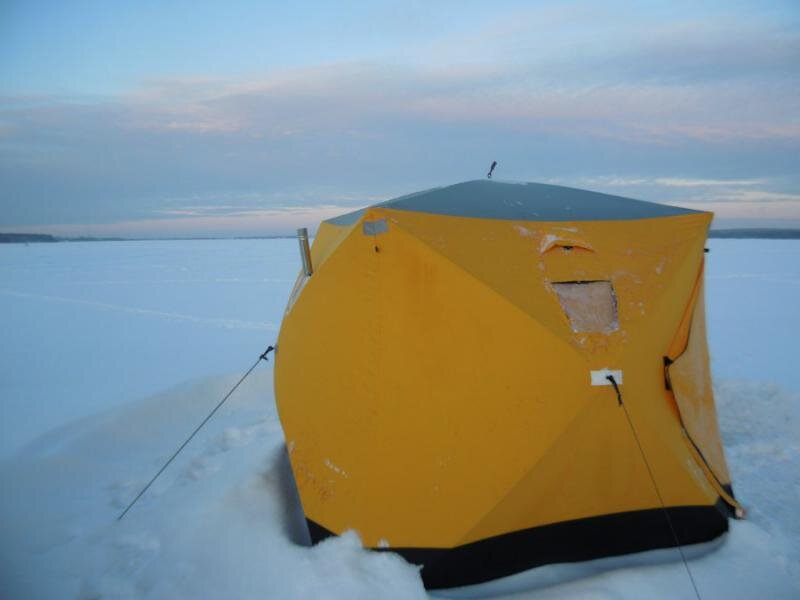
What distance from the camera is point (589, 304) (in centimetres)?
295

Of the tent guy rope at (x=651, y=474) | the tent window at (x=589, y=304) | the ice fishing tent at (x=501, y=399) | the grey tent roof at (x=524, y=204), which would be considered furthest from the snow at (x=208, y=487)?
the grey tent roof at (x=524, y=204)

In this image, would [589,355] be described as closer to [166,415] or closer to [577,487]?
[577,487]

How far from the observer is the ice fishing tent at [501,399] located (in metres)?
2.78

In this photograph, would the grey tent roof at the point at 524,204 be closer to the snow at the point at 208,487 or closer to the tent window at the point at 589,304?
the tent window at the point at 589,304

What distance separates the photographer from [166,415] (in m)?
5.34


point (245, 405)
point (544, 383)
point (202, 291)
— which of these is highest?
point (544, 383)

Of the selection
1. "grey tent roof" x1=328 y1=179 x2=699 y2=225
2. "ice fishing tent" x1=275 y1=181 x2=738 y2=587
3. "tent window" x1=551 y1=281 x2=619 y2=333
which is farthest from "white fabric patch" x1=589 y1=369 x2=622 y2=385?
"grey tent roof" x1=328 y1=179 x2=699 y2=225

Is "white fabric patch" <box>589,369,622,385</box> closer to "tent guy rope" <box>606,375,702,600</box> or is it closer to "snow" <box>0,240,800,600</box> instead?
"tent guy rope" <box>606,375,702,600</box>

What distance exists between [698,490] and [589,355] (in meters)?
1.12

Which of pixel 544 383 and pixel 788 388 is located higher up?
pixel 544 383

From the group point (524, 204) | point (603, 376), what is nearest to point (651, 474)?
point (603, 376)

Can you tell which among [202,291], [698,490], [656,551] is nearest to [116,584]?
[656,551]

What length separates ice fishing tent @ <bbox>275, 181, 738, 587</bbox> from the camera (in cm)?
278

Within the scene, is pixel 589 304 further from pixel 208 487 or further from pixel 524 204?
pixel 208 487
